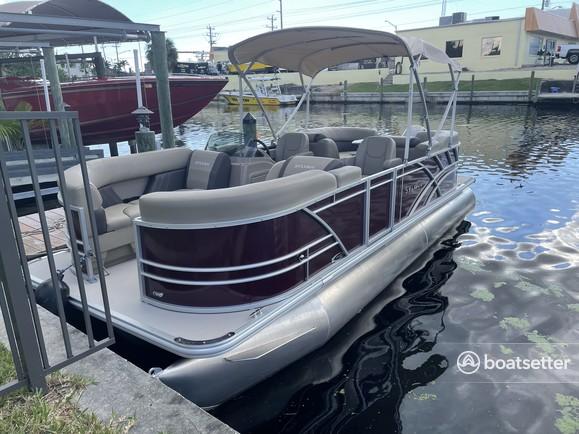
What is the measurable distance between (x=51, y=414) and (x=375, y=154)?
4783mm

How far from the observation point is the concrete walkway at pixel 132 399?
2.03 metres

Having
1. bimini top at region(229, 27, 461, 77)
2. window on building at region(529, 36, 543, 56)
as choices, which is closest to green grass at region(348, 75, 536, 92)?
window on building at region(529, 36, 543, 56)

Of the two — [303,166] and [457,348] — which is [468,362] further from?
[303,166]

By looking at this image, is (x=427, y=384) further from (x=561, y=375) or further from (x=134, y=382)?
(x=134, y=382)

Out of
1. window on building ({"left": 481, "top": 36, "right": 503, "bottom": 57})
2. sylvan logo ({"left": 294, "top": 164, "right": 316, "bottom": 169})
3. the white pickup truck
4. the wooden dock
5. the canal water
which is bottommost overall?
the canal water

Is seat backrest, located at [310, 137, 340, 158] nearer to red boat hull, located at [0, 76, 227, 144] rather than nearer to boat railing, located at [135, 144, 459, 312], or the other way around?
boat railing, located at [135, 144, 459, 312]

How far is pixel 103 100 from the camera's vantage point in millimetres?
12539

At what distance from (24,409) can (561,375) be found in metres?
3.79

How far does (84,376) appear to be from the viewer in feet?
7.68

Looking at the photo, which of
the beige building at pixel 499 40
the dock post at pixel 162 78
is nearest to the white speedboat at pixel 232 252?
the dock post at pixel 162 78

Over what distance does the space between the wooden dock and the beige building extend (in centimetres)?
3357

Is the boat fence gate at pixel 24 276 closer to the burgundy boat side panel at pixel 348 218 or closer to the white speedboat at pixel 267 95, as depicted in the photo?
the burgundy boat side panel at pixel 348 218

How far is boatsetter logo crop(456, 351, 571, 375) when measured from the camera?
367 cm

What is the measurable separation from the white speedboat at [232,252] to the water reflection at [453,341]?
26 centimetres
